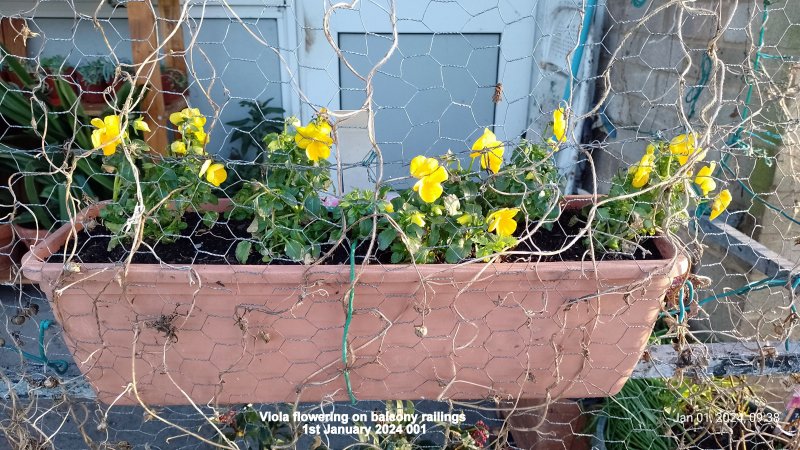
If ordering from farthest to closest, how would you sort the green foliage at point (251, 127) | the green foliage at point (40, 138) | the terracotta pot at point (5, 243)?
the green foliage at point (251, 127) → the terracotta pot at point (5, 243) → the green foliage at point (40, 138)

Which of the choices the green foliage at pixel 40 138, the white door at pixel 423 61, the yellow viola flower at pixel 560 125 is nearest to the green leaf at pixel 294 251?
the yellow viola flower at pixel 560 125

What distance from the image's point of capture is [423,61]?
229 cm

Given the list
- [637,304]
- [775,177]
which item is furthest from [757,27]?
[637,304]

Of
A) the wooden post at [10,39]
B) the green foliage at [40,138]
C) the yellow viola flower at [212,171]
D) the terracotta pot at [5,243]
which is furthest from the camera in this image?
the wooden post at [10,39]

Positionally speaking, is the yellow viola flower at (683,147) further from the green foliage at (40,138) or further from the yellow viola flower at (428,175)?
the green foliage at (40,138)

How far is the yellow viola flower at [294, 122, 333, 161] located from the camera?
868 mm

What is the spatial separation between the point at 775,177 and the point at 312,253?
107cm

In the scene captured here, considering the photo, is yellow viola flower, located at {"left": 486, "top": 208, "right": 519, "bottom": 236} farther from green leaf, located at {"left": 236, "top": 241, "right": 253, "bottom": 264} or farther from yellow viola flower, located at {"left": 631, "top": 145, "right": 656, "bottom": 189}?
green leaf, located at {"left": 236, "top": 241, "right": 253, "bottom": 264}

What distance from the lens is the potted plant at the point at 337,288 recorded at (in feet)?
2.65

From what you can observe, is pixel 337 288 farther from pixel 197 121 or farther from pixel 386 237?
pixel 197 121

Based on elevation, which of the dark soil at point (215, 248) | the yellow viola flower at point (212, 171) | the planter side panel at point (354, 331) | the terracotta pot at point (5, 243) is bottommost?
the terracotta pot at point (5, 243)

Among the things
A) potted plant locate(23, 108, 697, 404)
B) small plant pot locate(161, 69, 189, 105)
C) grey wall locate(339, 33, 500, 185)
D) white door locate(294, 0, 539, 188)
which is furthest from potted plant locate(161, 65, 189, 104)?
potted plant locate(23, 108, 697, 404)

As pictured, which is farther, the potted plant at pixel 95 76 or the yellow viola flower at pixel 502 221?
the potted plant at pixel 95 76

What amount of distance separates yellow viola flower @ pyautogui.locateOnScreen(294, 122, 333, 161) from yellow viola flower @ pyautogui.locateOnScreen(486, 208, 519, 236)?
252mm
